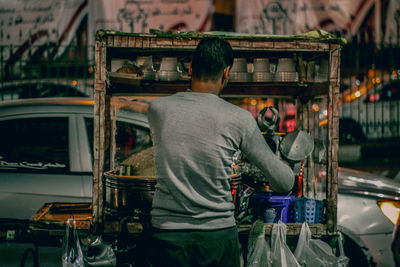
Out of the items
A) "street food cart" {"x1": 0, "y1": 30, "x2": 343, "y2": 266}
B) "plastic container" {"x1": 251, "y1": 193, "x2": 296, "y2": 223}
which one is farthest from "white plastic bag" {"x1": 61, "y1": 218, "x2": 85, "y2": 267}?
"plastic container" {"x1": 251, "y1": 193, "x2": 296, "y2": 223}

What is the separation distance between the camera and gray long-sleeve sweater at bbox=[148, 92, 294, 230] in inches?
66.7

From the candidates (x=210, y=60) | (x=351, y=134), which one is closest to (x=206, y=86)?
(x=210, y=60)

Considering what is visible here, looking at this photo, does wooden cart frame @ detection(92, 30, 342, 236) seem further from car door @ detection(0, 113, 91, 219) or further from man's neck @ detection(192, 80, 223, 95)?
car door @ detection(0, 113, 91, 219)

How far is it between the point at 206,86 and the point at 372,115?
746 cm

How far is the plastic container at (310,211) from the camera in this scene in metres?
2.56

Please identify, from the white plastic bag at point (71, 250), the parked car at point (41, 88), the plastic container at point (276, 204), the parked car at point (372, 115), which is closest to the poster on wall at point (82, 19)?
the parked car at point (41, 88)

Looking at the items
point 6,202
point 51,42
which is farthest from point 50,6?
point 6,202

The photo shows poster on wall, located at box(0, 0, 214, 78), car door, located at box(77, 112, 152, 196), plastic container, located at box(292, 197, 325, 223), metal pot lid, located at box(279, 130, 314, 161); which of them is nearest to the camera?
plastic container, located at box(292, 197, 325, 223)

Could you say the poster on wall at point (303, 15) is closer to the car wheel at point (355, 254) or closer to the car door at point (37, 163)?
the car door at point (37, 163)

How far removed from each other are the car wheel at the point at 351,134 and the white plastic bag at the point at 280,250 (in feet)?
20.3

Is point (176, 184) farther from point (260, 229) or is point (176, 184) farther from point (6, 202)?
point (6, 202)

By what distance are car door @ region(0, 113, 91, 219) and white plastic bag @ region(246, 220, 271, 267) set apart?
5.12 feet

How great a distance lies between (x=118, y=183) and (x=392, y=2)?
27.0ft

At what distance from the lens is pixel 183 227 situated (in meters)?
1.71
